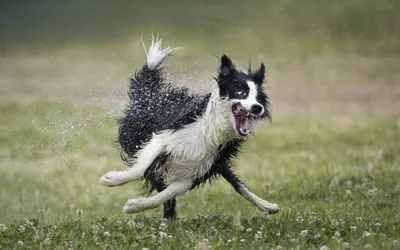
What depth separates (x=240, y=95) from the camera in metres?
7.04

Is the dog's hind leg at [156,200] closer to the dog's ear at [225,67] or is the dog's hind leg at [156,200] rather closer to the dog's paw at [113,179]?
the dog's paw at [113,179]

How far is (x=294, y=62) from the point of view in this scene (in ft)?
50.5

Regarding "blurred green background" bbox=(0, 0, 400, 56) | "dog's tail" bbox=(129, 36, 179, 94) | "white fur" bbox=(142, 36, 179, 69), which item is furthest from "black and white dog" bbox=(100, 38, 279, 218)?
"blurred green background" bbox=(0, 0, 400, 56)

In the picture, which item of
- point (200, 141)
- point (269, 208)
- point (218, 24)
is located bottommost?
point (269, 208)

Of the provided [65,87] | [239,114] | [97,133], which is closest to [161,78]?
[239,114]

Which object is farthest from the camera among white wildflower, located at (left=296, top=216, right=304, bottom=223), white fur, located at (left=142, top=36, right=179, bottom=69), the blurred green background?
the blurred green background

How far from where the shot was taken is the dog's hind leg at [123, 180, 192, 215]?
7.11 m

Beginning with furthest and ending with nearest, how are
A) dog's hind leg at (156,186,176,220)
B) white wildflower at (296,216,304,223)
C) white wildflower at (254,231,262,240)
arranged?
dog's hind leg at (156,186,176,220) < white wildflower at (296,216,304,223) < white wildflower at (254,231,262,240)

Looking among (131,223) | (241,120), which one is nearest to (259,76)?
(241,120)

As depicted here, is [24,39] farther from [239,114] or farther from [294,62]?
[239,114]

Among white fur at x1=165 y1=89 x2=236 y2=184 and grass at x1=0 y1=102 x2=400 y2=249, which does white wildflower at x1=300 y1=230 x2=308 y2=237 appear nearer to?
grass at x1=0 y1=102 x2=400 y2=249

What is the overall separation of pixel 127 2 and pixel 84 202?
588 centimetres

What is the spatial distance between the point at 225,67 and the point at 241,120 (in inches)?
17.9

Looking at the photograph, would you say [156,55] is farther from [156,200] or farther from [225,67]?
[156,200]
